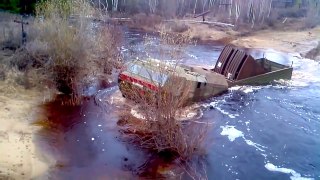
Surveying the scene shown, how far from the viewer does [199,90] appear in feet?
61.3

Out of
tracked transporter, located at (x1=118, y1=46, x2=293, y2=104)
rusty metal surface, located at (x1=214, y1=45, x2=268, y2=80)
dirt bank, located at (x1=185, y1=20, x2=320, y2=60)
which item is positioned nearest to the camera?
tracked transporter, located at (x1=118, y1=46, x2=293, y2=104)

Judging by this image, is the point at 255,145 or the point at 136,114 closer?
the point at 255,145

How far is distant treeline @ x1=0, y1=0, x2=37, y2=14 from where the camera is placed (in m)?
27.0

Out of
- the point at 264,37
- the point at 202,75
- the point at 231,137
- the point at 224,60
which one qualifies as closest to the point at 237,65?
the point at 224,60

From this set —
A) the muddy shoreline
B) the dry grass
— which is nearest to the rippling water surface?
the muddy shoreline

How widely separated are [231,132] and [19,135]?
28.1ft

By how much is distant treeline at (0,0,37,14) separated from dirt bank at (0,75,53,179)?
10284 millimetres

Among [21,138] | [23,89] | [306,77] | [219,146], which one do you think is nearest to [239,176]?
[219,146]

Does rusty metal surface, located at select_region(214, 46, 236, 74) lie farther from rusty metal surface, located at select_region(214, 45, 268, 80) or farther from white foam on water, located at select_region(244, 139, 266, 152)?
white foam on water, located at select_region(244, 139, 266, 152)

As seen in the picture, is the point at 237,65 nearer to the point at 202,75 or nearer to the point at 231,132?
the point at 202,75

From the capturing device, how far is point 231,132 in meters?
16.4

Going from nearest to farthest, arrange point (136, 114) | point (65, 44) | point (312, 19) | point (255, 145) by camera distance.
A: 1. point (255, 145)
2. point (136, 114)
3. point (65, 44)
4. point (312, 19)

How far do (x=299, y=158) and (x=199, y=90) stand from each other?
19.4 ft

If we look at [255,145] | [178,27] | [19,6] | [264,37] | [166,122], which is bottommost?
[255,145]
